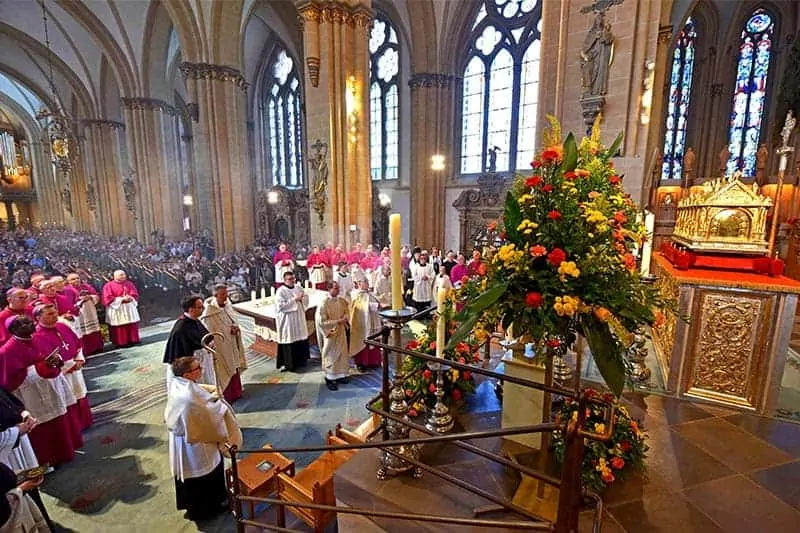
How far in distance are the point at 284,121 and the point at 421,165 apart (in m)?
11.2

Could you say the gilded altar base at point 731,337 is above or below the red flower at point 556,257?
below

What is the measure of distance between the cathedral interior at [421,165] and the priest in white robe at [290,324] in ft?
1.81

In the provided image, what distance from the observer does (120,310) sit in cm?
810

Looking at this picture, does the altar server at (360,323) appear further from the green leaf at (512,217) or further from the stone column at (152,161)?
the stone column at (152,161)

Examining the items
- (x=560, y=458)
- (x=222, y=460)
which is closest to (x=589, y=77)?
(x=560, y=458)

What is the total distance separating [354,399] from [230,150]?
12.3 meters

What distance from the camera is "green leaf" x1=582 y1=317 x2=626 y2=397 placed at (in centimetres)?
199

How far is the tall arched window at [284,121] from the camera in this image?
2275 centimetres

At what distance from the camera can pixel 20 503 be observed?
9.08ft

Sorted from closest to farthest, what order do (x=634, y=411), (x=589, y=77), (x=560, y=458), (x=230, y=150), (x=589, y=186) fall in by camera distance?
(x=589, y=186) < (x=560, y=458) < (x=634, y=411) < (x=589, y=77) < (x=230, y=150)

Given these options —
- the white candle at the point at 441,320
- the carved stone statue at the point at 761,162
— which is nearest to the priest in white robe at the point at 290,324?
the white candle at the point at 441,320

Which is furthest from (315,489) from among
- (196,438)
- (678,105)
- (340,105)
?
(678,105)

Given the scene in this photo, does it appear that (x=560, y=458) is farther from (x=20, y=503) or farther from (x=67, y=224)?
(x=67, y=224)

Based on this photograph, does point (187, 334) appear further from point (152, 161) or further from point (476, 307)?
point (152, 161)
